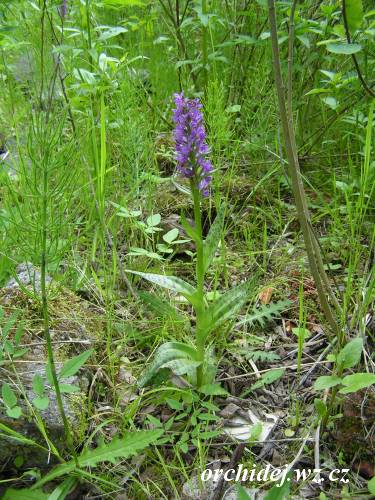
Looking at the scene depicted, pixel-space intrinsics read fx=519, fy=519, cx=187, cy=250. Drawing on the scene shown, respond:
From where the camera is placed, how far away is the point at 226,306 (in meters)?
1.47

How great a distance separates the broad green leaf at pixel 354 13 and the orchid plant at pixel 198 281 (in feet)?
1.55

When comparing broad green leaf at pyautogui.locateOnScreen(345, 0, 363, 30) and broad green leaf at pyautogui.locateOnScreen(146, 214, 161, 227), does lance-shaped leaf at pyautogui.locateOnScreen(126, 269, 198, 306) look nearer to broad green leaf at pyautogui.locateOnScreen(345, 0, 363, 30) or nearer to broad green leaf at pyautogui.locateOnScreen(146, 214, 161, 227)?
broad green leaf at pyautogui.locateOnScreen(146, 214, 161, 227)

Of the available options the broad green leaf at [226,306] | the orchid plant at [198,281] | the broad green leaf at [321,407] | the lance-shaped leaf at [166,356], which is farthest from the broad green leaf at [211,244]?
the broad green leaf at [321,407]

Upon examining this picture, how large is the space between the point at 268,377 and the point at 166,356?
1.09 ft

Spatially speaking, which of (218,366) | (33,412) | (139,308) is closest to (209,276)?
(139,308)

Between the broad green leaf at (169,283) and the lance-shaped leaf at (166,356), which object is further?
the broad green leaf at (169,283)

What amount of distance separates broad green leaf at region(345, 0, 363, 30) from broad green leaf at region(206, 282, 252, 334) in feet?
2.53

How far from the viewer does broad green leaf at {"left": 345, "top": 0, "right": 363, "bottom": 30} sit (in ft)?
4.56

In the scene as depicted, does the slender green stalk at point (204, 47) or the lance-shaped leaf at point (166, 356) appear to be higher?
the slender green stalk at point (204, 47)

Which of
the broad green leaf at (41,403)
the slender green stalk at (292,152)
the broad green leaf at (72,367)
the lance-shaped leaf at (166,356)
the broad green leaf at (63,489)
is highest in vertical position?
the slender green stalk at (292,152)

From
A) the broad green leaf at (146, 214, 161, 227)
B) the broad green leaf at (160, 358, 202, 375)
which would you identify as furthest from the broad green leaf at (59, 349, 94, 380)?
the broad green leaf at (146, 214, 161, 227)

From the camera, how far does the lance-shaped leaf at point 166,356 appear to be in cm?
137

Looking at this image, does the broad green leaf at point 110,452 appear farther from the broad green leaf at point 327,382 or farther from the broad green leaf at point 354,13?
the broad green leaf at point 354,13

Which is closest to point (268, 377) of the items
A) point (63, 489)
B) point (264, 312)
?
point (264, 312)
